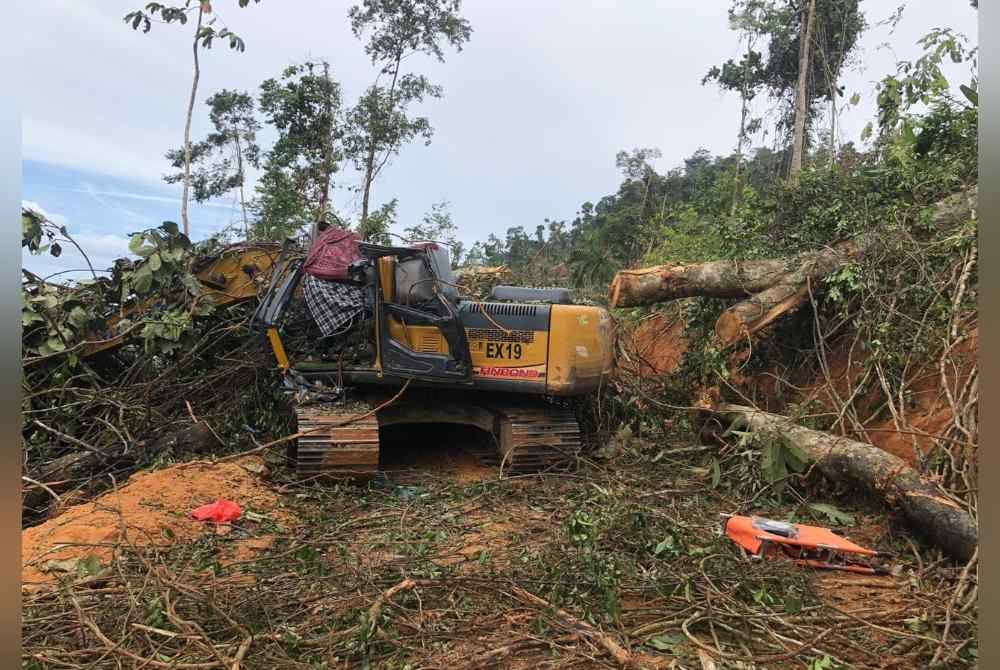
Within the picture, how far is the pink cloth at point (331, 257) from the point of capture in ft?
19.9

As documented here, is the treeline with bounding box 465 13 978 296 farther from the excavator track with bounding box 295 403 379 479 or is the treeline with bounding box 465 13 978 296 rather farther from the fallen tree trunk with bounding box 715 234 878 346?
the excavator track with bounding box 295 403 379 479

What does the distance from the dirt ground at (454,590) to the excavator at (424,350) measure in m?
1.14

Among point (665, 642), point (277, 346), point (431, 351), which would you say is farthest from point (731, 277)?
point (665, 642)

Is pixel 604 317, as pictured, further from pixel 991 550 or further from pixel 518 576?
pixel 991 550

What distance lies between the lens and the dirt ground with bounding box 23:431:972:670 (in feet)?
9.45

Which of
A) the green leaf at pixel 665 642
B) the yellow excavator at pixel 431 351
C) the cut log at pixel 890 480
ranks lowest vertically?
the green leaf at pixel 665 642

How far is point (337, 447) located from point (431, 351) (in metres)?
1.26

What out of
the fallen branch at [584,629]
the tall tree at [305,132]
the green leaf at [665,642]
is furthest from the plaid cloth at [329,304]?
the tall tree at [305,132]

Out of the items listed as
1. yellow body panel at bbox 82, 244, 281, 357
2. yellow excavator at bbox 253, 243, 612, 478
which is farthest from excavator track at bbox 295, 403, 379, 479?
yellow body panel at bbox 82, 244, 281, 357

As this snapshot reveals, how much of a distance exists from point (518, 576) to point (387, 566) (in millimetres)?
775

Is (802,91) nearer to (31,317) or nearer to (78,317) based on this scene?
(78,317)

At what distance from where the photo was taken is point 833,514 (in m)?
4.75

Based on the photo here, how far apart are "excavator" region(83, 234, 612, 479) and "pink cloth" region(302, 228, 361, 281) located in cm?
10

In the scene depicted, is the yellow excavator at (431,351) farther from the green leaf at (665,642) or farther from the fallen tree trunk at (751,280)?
the green leaf at (665,642)
